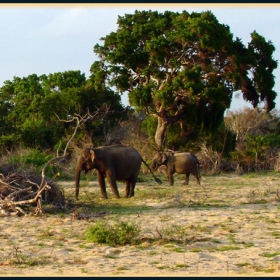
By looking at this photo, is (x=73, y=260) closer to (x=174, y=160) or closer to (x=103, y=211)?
(x=103, y=211)

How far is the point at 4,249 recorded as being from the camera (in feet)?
31.7

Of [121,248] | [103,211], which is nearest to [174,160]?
[103,211]

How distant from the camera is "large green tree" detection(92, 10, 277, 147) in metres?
28.9

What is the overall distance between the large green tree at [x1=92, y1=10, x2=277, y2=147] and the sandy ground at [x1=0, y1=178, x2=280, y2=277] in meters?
16.1

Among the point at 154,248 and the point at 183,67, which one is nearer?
the point at 154,248

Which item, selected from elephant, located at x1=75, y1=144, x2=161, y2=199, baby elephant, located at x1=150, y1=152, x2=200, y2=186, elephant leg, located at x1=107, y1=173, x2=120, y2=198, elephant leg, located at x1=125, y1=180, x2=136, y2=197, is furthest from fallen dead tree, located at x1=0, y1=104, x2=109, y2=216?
baby elephant, located at x1=150, y1=152, x2=200, y2=186

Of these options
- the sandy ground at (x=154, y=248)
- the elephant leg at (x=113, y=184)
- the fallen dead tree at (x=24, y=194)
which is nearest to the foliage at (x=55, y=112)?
the elephant leg at (x=113, y=184)

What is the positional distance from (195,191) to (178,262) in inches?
410

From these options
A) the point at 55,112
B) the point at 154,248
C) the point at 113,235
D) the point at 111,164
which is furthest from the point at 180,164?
the point at 55,112

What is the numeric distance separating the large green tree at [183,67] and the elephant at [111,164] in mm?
10820

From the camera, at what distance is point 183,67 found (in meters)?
30.1

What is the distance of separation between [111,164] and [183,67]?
13.7 meters

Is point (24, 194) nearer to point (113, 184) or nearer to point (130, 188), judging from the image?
point (113, 184)

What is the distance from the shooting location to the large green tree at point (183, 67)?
2889cm
